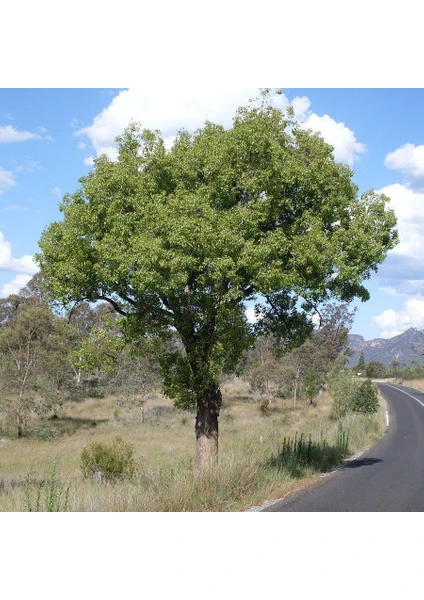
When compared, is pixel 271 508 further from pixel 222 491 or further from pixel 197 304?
pixel 197 304

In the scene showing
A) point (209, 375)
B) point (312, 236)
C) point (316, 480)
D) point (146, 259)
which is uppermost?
point (312, 236)

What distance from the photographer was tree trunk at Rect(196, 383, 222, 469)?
13.4 meters

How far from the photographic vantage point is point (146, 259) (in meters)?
10.3

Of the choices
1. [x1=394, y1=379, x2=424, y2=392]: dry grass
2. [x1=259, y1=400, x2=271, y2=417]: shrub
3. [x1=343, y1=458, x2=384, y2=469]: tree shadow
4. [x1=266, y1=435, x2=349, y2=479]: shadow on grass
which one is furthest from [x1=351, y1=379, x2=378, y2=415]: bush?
[x1=394, y1=379, x2=424, y2=392]: dry grass

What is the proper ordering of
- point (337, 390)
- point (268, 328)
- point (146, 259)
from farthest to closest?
point (337, 390) → point (268, 328) → point (146, 259)

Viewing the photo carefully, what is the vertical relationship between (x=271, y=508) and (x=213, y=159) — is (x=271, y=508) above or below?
below

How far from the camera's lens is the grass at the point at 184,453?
29.7ft

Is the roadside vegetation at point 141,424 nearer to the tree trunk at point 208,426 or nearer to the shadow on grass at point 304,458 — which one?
the shadow on grass at point 304,458

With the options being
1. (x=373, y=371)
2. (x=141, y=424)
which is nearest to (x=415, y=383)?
(x=373, y=371)

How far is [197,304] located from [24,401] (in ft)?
88.3

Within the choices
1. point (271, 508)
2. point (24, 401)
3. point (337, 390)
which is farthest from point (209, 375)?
point (24, 401)

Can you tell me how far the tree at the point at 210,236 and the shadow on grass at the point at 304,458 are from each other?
1.66 metres

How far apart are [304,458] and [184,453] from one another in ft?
38.0

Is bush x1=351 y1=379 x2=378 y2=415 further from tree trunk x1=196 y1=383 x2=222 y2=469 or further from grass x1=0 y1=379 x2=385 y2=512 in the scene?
tree trunk x1=196 y1=383 x2=222 y2=469
